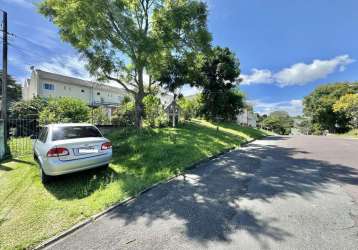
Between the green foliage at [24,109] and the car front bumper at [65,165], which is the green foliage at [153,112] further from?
the car front bumper at [65,165]

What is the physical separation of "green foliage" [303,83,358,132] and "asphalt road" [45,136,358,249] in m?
40.4

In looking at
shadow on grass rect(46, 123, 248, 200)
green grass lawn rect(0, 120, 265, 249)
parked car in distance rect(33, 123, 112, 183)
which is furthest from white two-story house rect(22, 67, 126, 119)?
parked car in distance rect(33, 123, 112, 183)

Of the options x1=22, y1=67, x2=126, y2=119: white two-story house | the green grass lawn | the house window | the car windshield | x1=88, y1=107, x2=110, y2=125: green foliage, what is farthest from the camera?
the house window

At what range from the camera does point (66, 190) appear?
15.1 ft

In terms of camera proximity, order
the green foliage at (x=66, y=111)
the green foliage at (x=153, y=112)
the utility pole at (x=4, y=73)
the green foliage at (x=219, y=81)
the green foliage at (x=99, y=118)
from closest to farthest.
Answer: the utility pole at (x=4, y=73) < the green foliage at (x=66, y=111) < the green foliage at (x=99, y=118) < the green foliage at (x=153, y=112) < the green foliage at (x=219, y=81)

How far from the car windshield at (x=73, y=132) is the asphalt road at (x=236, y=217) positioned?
2.63 m

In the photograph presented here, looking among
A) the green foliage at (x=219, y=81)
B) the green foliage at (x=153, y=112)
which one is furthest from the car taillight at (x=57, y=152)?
the green foliage at (x=219, y=81)

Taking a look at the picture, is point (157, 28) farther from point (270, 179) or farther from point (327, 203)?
point (327, 203)

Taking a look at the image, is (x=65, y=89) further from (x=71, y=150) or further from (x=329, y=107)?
(x=329, y=107)

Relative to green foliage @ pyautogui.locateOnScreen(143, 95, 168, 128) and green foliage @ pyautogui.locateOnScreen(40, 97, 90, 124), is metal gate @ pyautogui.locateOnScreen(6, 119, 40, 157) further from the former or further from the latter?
green foliage @ pyautogui.locateOnScreen(143, 95, 168, 128)

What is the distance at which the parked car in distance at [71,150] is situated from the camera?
4.60 metres

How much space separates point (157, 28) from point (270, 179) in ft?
31.6

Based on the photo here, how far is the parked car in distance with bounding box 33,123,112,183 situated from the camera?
460 cm

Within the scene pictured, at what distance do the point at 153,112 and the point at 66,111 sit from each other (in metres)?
6.40
